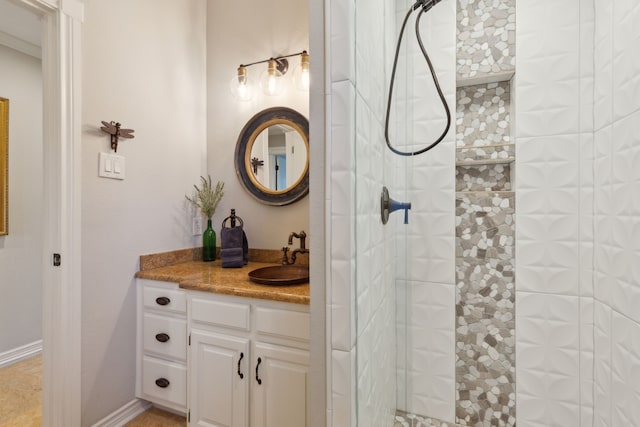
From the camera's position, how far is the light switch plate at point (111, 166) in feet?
5.22

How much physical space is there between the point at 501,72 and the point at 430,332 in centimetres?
119

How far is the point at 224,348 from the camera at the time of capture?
4.75 ft

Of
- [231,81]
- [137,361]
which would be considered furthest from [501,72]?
[137,361]

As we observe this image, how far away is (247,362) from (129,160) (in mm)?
1277

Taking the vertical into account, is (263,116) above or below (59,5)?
below

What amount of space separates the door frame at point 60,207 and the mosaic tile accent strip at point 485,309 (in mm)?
1803

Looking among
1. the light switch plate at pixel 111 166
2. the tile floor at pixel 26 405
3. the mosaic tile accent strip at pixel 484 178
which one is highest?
the light switch plate at pixel 111 166

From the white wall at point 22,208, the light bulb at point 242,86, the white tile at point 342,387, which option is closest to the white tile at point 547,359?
the white tile at point 342,387

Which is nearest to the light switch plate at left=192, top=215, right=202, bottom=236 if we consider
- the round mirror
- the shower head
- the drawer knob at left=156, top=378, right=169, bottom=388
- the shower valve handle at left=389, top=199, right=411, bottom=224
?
the round mirror

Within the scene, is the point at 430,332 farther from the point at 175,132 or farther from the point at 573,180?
the point at 175,132

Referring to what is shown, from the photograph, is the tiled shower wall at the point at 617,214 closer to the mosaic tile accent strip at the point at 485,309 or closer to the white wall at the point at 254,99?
the mosaic tile accent strip at the point at 485,309

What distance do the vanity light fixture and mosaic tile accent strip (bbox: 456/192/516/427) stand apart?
120 centimetres

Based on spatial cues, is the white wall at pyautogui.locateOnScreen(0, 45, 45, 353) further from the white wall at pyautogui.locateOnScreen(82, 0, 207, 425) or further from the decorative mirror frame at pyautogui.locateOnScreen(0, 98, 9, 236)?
the white wall at pyautogui.locateOnScreen(82, 0, 207, 425)

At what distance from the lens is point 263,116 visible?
2064mm
